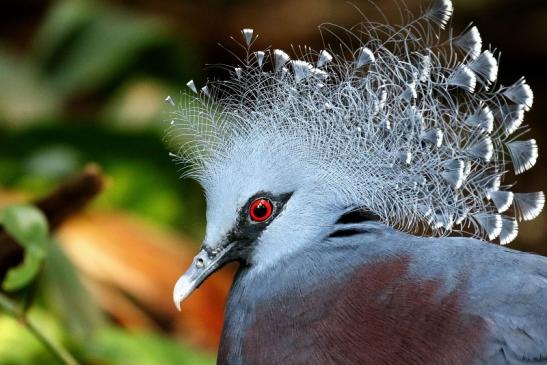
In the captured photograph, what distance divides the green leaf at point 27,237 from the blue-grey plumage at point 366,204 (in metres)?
0.39

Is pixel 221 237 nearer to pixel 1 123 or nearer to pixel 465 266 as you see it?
pixel 465 266

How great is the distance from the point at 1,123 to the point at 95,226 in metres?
1.26

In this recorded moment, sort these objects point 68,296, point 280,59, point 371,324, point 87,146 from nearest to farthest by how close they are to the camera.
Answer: point 371,324
point 280,59
point 68,296
point 87,146

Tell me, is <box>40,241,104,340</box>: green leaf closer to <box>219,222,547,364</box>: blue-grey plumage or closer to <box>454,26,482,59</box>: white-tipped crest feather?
<box>219,222,547,364</box>: blue-grey plumage

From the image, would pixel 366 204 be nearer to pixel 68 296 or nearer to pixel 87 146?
pixel 68 296

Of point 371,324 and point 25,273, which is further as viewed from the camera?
point 25,273

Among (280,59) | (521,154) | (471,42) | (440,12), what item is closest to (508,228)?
(521,154)

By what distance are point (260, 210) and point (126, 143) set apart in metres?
2.45

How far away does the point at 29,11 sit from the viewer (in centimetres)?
685

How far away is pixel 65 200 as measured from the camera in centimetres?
250

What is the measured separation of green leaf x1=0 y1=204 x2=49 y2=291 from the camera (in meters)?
2.15

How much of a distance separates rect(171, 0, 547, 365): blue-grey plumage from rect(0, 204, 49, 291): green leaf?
393mm

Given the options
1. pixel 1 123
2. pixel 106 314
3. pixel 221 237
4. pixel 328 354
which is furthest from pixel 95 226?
pixel 328 354

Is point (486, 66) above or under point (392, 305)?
above
